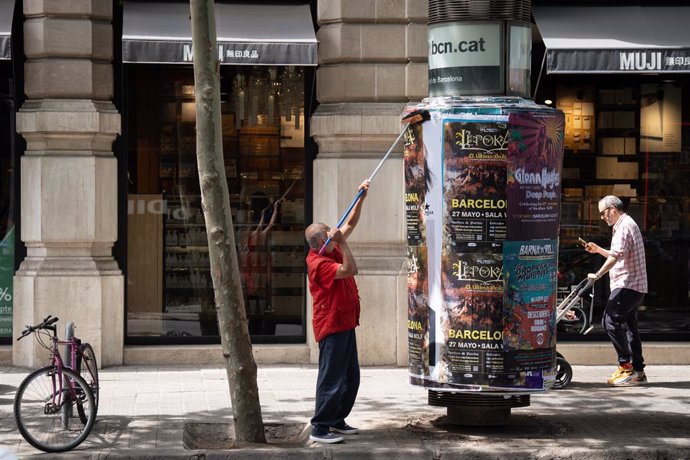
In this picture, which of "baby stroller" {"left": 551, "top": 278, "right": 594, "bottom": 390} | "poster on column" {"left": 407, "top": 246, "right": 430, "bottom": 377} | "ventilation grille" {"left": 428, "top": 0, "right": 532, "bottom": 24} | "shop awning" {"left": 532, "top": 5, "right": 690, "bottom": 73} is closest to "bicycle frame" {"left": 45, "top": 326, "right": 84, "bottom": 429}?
"poster on column" {"left": 407, "top": 246, "right": 430, "bottom": 377}

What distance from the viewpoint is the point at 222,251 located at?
8.91m

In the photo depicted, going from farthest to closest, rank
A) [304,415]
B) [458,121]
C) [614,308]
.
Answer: [614,308]
[304,415]
[458,121]

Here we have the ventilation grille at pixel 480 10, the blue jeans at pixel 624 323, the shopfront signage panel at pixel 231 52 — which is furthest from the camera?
the shopfront signage panel at pixel 231 52

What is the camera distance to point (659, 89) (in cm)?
1340

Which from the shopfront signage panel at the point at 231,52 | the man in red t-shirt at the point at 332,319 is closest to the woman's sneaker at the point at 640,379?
the man in red t-shirt at the point at 332,319

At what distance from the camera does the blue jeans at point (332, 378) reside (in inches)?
349

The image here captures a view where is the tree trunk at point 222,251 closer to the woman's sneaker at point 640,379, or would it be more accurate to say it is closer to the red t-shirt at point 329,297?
the red t-shirt at point 329,297

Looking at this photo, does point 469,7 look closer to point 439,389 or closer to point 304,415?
point 439,389

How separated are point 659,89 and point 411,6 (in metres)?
3.03

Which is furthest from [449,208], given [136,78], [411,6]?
[136,78]

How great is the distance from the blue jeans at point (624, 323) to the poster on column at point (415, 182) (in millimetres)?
3289

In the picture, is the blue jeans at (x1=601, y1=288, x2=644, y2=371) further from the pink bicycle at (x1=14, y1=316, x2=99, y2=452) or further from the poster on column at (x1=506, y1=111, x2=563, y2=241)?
the pink bicycle at (x1=14, y1=316, x2=99, y2=452)

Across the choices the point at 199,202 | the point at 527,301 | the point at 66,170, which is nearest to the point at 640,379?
the point at 527,301

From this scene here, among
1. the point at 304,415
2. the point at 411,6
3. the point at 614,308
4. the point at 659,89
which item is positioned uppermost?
the point at 411,6
